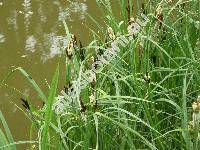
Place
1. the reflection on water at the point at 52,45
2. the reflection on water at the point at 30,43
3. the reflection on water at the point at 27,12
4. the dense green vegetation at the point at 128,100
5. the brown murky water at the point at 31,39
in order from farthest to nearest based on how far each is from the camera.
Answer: the reflection on water at the point at 27,12 → the reflection on water at the point at 30,43 → the reflection on water at the point at 52,45 → the brown murky water at the point at 31,39 → the dense green vegetation at the point at 128,100

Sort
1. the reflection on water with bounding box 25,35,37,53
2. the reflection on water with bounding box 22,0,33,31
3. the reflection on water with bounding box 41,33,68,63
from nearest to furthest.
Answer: the reflection on water with bounding box 41,33,68,63 < the reflection on water with bounding box 25,35,37,53 < the reflection on water with bounding box 22,0,33,31

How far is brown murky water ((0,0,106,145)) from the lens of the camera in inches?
118

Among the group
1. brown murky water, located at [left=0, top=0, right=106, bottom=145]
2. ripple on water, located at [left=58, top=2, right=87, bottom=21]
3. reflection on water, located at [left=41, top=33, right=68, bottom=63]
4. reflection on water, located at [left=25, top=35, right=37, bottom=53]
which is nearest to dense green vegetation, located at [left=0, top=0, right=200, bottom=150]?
brown murky water, located at [left=0, top=0, right=106, bottom=145]

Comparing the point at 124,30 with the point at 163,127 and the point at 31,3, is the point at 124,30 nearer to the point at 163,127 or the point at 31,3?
the point at 163,127

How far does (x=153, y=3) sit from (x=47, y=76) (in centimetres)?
118

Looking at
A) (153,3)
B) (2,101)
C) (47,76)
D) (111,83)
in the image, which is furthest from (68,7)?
(111,83)

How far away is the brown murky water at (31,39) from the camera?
3.00 metres

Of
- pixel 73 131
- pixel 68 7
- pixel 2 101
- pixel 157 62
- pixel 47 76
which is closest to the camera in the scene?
pixel 73 131

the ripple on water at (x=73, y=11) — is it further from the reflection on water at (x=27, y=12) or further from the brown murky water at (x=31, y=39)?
the reflection on water at (x=27, y=12)

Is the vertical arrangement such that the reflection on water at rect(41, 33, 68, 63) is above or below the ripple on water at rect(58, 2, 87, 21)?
below

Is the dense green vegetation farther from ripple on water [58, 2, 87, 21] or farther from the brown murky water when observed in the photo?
ripple on water [58, 2, 87, 21]

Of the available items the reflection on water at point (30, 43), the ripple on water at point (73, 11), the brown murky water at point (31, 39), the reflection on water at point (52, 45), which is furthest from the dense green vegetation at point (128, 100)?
the ripple on water at point (73, 11)

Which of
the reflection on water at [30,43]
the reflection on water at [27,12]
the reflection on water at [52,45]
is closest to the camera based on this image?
the reflection on water at [52,45]

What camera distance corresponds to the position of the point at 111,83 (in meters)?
1.88
